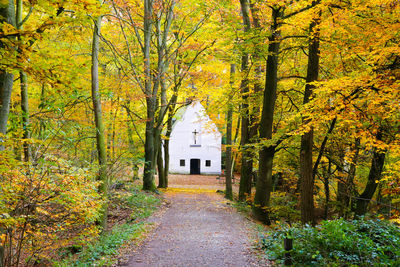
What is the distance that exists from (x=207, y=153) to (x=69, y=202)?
1066 inches

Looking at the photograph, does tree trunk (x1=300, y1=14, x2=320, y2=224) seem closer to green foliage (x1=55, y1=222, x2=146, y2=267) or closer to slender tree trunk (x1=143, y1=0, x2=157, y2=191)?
green foliage (x1=55, y1=222, x2=146, y2=267)

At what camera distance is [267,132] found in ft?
34.2

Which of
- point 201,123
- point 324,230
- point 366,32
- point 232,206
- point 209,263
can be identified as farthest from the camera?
point 201,123

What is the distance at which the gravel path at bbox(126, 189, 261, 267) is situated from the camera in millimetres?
6215

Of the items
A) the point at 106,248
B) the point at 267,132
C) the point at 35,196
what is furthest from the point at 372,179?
the point at 35,196

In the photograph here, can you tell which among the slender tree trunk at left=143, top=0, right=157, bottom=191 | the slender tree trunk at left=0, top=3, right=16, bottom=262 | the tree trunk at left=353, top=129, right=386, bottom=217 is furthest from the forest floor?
the tree trunk at left=353, top=129, right=386, bottom=217

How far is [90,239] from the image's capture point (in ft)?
23.9

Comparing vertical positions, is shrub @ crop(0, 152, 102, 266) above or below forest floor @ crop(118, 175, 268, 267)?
above

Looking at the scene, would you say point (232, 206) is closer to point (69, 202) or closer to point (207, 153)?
point (69, 202)

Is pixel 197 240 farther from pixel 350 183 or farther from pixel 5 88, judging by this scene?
pixel 350 183

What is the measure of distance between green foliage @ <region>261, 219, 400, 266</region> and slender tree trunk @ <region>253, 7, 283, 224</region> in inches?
168

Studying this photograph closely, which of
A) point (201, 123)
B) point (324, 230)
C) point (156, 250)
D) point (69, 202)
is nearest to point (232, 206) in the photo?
point (156, 250)

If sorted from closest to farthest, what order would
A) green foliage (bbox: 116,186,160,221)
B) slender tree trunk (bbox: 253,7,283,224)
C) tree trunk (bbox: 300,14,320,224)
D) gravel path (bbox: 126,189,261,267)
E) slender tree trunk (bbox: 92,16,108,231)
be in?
gravel path (bbox: 126,189,261,267), slender tree trunk (bbox: 92,16,108,231), tree trunk (bbox: 300,14,320,224), slender tree trunk (bbox: 253,7,283,224), green foliage (bbox: 116,186,160,221)

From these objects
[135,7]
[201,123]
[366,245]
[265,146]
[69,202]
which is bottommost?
[366,245]
